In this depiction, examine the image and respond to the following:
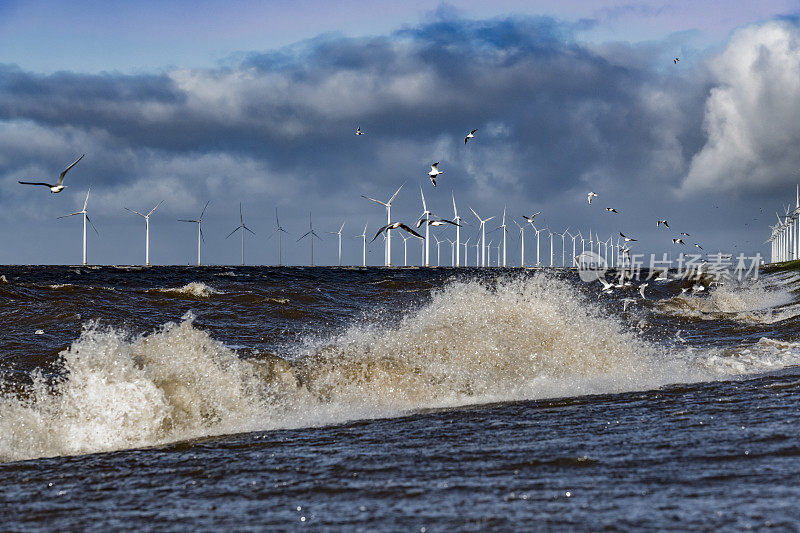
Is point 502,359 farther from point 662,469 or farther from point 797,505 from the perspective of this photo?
point 797,505

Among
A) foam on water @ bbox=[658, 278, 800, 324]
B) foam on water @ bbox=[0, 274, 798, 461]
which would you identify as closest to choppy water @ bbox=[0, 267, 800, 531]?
foam on water @ bbox=[0, 274, 798, 461]

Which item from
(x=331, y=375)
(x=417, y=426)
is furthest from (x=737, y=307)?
(x=417, y=426)

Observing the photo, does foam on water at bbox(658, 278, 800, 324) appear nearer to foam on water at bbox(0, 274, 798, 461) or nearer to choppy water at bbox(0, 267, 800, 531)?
choppy water at bbox(0, 267, 800, 531)

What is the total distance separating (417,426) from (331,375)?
380 cm

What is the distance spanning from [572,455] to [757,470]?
1278 mm

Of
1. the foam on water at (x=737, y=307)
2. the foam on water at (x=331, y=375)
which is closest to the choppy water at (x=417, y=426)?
the foam on water at (x=331, y=375)

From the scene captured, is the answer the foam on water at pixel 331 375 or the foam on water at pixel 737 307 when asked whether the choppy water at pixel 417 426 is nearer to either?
the foam on water at pixel 331 375

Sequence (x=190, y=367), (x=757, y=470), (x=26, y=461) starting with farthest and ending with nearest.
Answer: (x=190, y=367)
(x=26, y=461)
(x=757, y=470)

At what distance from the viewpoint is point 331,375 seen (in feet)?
36.8

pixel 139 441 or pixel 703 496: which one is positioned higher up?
pixel 703 496

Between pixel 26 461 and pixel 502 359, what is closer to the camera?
pixel 26 461

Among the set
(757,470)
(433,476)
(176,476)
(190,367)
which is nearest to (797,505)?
(757,470)

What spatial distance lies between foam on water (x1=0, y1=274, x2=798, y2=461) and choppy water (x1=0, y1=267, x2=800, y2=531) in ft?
0.12

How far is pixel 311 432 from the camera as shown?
761 cm
